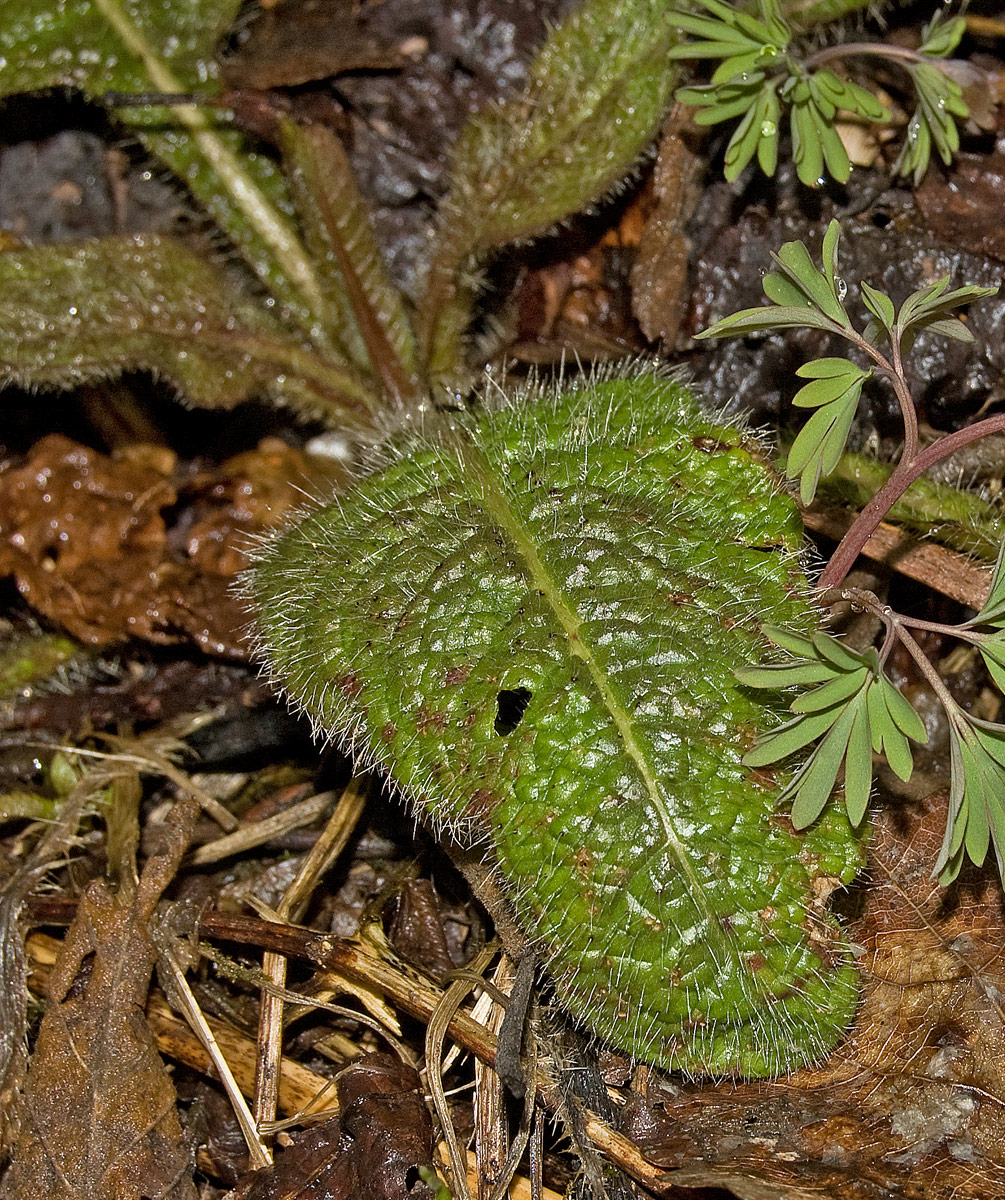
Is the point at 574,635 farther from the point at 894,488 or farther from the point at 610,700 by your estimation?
the point at 894,488

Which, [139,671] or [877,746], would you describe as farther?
[139,671]

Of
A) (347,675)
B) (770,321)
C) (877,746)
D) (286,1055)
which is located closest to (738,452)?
(770,321)

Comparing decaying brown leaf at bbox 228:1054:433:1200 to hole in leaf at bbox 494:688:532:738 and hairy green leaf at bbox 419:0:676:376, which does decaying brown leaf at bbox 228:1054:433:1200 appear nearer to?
hole in leaf at bbox 494:688:532:738

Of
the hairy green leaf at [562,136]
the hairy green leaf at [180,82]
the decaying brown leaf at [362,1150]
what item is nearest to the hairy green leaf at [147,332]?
the hairy green leaf at [180,82]

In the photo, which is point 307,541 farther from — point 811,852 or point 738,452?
point 811,852

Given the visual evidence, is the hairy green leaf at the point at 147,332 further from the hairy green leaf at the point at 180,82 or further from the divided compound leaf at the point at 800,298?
the divided compound leaf at the point at 800,298

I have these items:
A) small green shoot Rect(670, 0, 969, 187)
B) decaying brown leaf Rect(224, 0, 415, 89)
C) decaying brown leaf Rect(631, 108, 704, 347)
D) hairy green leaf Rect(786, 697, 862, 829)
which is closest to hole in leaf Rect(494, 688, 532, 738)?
hairy green leaf Rect(786, 697, 862, 829)
